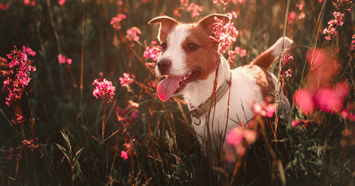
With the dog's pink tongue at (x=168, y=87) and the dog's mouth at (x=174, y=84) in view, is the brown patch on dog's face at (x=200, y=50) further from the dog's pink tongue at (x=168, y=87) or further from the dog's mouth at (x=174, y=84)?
the dog's pink tongue at (x=168, y=87)

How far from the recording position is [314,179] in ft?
5.17

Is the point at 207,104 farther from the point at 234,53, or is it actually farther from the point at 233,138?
the point at 234,53

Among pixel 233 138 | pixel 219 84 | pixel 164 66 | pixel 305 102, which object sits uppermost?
pixel 164 66

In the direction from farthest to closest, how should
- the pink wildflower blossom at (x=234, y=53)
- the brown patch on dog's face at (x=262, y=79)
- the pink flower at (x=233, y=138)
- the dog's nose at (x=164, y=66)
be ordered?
A: the brown patch on dog's face at (x=262, y=79) < the dog's nose at (x=164, y=66) < the pink flower at (x=233, y=138) < the pink wildflower blossom at (x=234, y=53)

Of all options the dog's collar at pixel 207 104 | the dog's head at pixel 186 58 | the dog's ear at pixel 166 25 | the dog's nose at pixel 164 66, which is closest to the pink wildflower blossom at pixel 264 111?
the dog's collar at pixel 207 104

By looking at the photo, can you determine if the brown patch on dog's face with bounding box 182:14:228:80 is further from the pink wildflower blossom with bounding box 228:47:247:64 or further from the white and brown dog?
the pink wildflower blossom with bounding box 228:47:247:64

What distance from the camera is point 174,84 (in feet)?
7.41

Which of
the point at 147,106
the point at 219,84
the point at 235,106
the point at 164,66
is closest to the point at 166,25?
the point at 164,66

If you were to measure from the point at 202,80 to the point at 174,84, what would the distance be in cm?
29

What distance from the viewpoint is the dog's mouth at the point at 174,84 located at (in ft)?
7.38

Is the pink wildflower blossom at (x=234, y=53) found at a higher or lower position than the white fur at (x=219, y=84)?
higher

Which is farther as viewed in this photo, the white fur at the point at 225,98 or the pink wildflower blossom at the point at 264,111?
the white fur at the point at 225,98

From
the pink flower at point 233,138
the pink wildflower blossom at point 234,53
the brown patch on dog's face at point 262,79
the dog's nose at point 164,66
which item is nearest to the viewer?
the pink wildflower blossom at point 234,53

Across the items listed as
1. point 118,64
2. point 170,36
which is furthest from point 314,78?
point 118,64
